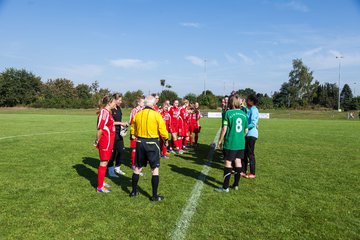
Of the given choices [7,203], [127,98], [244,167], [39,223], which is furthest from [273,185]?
[127,98]

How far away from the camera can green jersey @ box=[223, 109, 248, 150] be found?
6348mm

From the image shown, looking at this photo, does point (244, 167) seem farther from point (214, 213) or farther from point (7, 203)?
point (7, 203)

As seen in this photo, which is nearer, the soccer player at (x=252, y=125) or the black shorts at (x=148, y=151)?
the black shorts at (x=148, y=151)

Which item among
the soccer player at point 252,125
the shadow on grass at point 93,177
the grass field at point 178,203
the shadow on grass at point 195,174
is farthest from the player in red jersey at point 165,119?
the soccer player at point 252,125

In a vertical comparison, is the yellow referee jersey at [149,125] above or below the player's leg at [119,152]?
above

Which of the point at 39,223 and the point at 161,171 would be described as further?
the point at 161,171

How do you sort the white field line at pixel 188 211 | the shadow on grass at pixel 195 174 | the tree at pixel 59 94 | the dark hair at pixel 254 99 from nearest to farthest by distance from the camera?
the white field line at pixel 188 211
the shadow on grass at pixel 195 174
the dark hair at pixel 254 99
the tree at pixel 59 94

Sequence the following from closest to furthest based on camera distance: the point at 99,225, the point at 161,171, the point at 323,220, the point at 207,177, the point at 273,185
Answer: the point at 99,225 < the point at 323,220 < the point at 273,185 < the point at 207,177 < the point at 161,171

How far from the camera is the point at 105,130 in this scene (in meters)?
6.18

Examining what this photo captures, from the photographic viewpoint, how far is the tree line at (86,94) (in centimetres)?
7738

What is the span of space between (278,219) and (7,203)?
16.3 feet

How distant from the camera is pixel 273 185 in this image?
7.05m

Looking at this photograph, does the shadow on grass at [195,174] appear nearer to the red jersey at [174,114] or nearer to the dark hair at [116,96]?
the red jersey at [174,114]

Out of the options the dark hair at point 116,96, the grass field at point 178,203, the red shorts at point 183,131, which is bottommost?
the grass field at point 178,203
